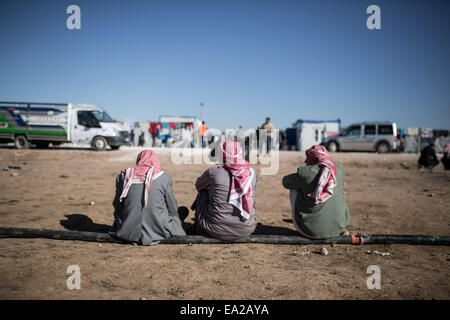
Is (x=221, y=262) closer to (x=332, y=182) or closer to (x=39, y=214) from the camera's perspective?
(x=332, y=182)

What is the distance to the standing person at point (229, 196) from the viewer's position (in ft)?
10.8

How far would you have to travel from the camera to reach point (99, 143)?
1553 cm

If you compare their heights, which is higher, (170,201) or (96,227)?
(170,201)

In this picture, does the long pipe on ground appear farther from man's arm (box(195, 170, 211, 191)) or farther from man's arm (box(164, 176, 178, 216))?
man's arm (box(195, 170, 211, 191))

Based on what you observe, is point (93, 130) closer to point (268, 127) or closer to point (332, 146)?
point (268, 127)

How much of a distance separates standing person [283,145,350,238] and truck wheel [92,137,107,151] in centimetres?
1406

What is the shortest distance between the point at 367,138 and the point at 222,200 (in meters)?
17.1

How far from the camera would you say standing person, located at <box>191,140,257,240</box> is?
3.29m

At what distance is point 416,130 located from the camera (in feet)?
74.2

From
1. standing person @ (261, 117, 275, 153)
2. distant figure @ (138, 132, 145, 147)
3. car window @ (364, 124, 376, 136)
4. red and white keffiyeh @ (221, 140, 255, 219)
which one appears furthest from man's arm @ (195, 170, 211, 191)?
distant figure @ (138, 132, 145, 147)

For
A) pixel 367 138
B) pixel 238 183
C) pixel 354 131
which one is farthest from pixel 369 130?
pixel 238 183

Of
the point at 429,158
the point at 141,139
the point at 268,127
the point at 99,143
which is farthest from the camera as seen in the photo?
the point at 141,139
